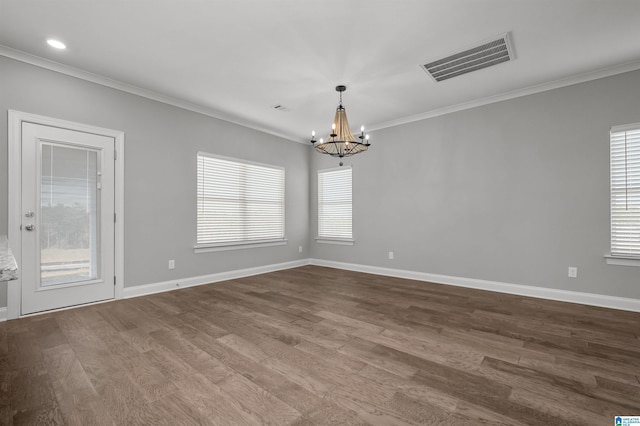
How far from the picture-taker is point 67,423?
4.82ft

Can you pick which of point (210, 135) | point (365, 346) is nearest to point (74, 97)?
point (210, 135)

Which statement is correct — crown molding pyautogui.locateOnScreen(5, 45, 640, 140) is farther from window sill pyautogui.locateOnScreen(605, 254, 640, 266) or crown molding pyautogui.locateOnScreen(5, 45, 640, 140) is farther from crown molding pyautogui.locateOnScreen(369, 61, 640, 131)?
window sill pyautogui.locateOnScreen(605, 254, 640, 266)

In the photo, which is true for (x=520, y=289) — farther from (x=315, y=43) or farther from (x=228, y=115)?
(x=228, y=115)

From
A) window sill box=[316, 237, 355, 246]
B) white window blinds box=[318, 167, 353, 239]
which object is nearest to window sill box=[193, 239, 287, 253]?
window sill box=[316, 237, 355, 246]

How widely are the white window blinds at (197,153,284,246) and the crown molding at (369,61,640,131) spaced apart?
2.45 m

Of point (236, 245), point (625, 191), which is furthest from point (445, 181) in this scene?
point (236, 245)

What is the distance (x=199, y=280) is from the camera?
449 cm

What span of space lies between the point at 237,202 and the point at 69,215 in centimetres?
235

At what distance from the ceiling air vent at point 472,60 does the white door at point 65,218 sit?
4102mm

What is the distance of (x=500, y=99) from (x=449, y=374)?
3868mm

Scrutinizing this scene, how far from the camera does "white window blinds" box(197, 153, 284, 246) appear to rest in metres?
4.66

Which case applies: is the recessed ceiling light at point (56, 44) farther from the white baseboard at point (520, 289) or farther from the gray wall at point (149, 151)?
the white baseboard at point (520, 289)

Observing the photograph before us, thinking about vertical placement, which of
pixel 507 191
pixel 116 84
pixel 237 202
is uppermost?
pixel 116 84

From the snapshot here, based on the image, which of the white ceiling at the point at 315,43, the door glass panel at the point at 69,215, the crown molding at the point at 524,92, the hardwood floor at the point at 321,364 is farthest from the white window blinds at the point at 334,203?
the door glass panel at the point at 69,215
